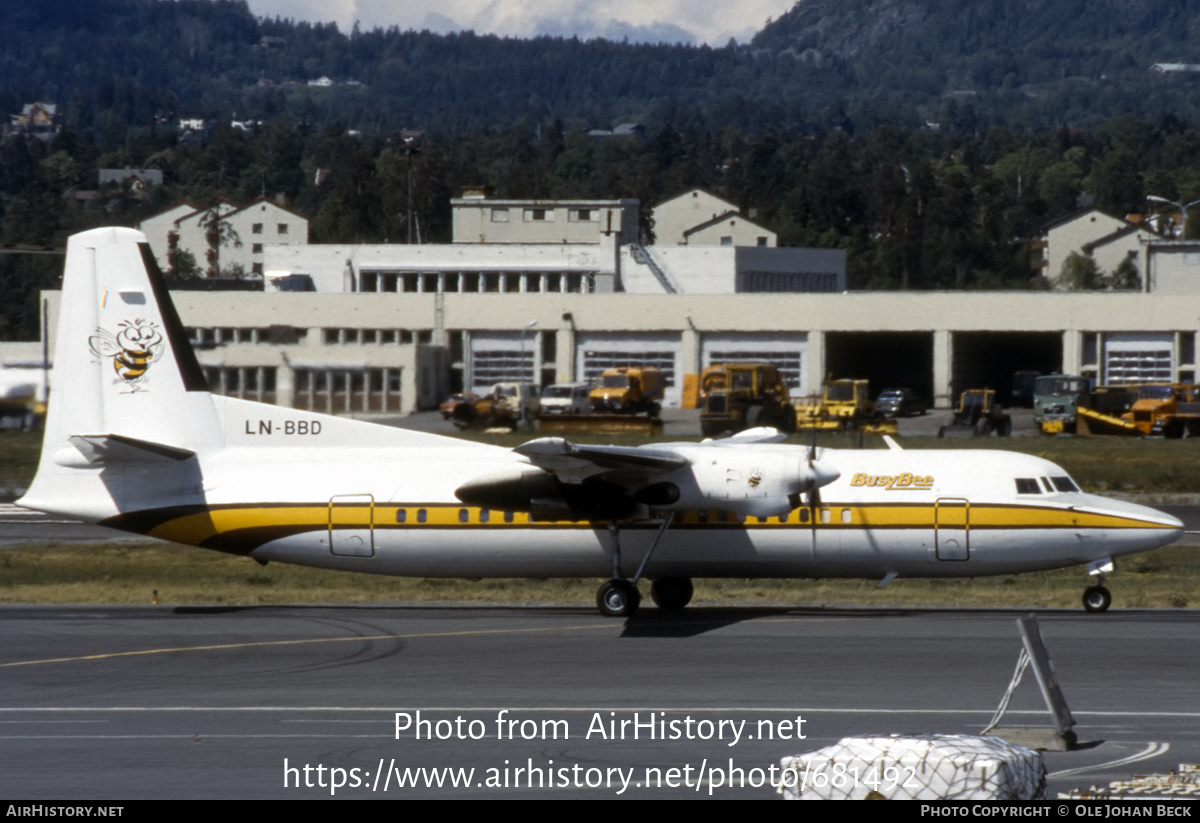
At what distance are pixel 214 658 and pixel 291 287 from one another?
223 feet

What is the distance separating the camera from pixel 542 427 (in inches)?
2468

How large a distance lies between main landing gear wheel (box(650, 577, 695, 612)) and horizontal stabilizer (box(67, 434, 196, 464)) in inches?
315

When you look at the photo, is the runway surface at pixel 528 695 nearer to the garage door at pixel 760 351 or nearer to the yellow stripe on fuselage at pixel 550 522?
the yellow stripe on fuselage at pixel 550 522

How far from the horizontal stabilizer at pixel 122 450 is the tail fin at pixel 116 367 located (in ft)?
1.09

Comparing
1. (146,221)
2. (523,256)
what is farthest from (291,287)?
(146,221)

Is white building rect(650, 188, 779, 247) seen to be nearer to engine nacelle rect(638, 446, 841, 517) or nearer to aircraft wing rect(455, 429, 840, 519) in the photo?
aircraft wing rect(455, 429, 840, 519)

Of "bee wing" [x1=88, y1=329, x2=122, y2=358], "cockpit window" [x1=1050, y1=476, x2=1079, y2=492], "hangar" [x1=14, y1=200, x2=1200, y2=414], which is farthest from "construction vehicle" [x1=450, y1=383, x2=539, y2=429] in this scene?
"cockpit window" [x1=1050, y1=476, x2=1079, y2=492]

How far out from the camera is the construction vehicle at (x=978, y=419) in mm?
62562

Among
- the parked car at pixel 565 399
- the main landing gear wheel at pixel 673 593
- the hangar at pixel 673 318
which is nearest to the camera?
the main landing gear wheel at pixel 673 593

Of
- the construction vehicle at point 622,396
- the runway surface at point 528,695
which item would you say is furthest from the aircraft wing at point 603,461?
the construction vehicle at point 622,396

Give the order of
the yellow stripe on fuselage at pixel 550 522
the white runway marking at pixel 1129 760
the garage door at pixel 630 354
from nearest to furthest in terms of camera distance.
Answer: the white runway marking at pixel 1129 760 < the yellow stripe on fuselage at pixel 550 522 < the garage door at pixel 630 354

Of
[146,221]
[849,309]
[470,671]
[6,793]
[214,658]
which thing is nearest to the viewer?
[6,793]

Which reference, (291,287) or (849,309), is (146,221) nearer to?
(291,287)

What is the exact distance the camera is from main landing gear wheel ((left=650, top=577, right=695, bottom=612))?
2558 centimetres
